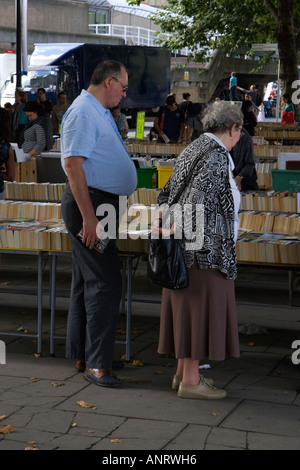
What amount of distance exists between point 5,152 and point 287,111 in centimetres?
1808

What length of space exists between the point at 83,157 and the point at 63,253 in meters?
1.02

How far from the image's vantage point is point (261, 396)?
19.9 feet

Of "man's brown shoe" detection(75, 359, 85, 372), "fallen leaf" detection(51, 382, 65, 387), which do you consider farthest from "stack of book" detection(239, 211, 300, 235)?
"fallen leaf" detection(51, 382, 65, 387)

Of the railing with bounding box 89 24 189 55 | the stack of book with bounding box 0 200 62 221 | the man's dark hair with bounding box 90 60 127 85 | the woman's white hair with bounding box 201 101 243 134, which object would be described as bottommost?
the stack of book with bounding box 0 200 62 221

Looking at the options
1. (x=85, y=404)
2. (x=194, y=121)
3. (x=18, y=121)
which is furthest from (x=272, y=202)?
(x=194, y=121)

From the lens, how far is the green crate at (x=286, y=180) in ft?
31.9

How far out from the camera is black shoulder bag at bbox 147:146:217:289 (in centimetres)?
576

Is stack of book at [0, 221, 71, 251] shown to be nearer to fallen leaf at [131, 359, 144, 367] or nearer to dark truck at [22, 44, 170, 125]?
fallen leaf at [131, 359, 144, 367]

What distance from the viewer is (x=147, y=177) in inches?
432

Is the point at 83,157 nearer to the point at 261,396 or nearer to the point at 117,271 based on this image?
the point at 117,271

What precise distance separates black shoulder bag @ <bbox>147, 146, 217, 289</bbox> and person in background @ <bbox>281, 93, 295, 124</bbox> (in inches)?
787

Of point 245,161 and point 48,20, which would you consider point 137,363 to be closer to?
point 245,161

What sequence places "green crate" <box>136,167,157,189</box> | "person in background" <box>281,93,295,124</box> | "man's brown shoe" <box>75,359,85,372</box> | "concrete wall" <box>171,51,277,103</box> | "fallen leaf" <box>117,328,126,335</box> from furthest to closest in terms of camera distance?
"concrete wall" <box>171,51,277,103</box>, "person in background" <box>281,93,295,124</box>, "green crate" <box>136,167,157,189</box>, "fallen leaf" <box>117,328,126,335</box>, "man's brown shoe" <box>75,359,85,372</box>

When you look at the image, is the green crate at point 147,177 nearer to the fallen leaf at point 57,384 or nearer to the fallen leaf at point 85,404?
the fallen leaf at point 57,384
